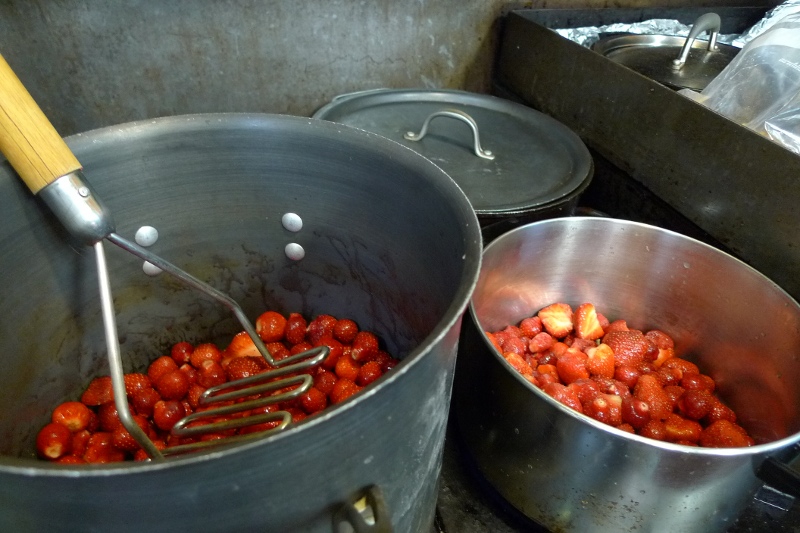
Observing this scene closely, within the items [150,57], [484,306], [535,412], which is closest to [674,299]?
[484,306]

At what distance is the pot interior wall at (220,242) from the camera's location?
60cm

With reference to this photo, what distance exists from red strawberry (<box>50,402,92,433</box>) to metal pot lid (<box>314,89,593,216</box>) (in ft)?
1.98

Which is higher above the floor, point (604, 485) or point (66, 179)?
point (66, 179)

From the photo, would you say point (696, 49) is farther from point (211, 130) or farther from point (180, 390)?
point (180, 390)

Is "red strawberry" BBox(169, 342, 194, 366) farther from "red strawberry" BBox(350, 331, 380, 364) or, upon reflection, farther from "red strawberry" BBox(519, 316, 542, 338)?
"red strawberry" BBox(519, 316, 542, 338)

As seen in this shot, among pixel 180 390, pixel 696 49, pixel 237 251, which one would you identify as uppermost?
pixel 696 49

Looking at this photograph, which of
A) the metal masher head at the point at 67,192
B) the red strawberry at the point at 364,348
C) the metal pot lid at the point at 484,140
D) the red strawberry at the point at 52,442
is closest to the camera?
the metal masher head at the point at 67,192

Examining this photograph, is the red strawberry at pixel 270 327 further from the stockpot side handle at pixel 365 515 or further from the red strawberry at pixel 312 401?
the stockpot side handle at pixel 365 515

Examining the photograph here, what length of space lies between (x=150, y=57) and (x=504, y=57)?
2.48ft

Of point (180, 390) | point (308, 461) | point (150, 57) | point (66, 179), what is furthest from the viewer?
point (150, 57)

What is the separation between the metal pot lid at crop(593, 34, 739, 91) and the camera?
1068 millimetres

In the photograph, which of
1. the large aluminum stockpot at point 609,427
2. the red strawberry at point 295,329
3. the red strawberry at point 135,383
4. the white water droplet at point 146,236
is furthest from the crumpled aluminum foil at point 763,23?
the red strawberry at point 135,383

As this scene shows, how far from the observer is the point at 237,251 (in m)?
0.78

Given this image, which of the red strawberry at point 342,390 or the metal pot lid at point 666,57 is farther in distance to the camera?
the metal pot lid at point 666,57
